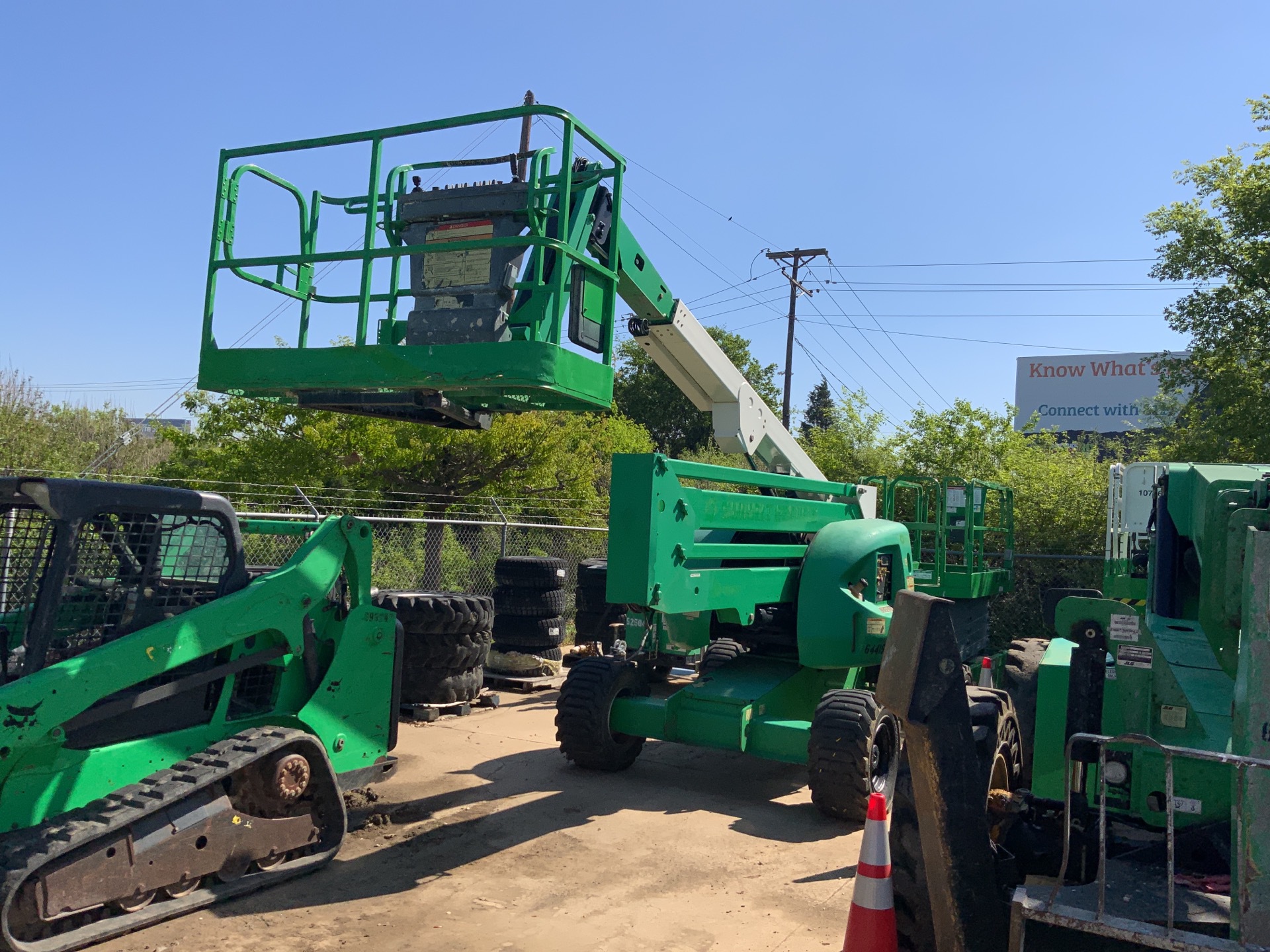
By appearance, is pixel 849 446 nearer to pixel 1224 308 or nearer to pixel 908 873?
pixel 1224 308

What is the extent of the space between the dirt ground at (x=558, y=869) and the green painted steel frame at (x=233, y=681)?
683mm

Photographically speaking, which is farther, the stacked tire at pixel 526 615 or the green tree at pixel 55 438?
the green tree at pixel 55 438

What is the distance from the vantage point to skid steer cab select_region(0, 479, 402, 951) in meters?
4.12

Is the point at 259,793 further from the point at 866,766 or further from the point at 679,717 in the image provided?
the point at 866,766

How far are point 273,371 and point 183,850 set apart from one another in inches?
95.0

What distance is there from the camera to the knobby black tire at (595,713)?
6.94 m

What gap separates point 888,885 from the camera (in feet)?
11.6

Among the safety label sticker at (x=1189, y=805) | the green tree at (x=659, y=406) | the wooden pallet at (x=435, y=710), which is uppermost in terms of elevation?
the green tree at (x=659, y=406)

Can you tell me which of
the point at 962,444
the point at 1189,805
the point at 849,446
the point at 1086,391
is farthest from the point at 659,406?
the point at 1189,805

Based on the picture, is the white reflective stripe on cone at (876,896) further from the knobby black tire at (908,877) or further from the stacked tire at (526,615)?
the stacked tire at (526,615)

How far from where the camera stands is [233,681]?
513 centimetres

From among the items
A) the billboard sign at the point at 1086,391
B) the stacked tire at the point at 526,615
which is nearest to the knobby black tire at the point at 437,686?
the stacked tire at the point at 526,615

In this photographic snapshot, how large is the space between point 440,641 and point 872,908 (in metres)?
5.47

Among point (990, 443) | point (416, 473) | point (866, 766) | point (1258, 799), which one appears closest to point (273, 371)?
point (866, 766)
